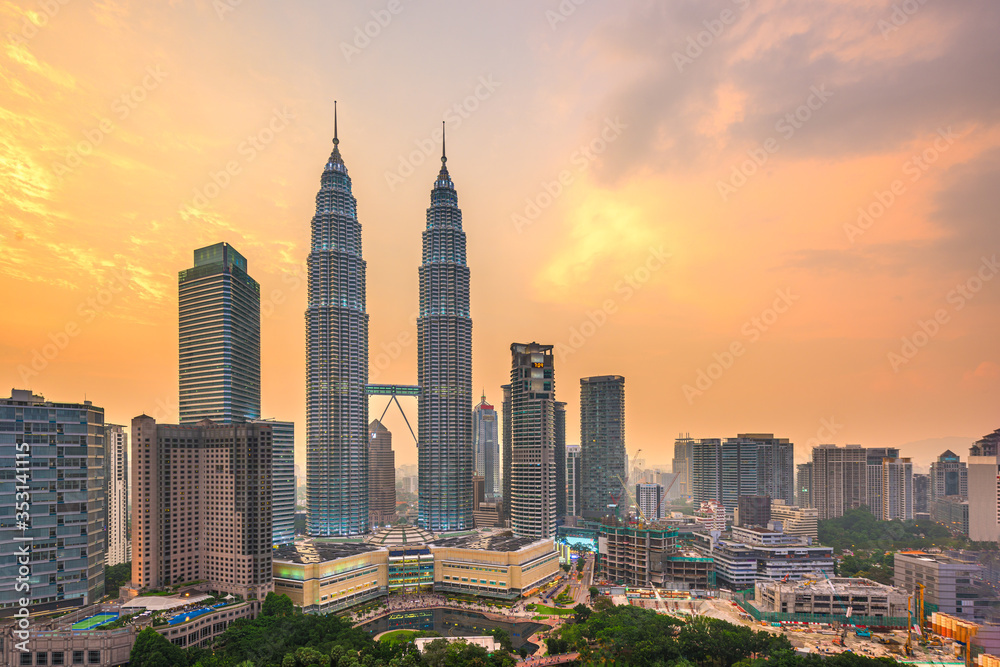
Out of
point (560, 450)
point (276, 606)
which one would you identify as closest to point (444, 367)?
point (560, 450)

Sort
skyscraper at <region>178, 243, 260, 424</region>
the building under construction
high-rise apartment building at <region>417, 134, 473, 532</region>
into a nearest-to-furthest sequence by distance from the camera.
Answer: the building under construction < skyscraper at <region>178, 243, 260, 424</region> < high-rise apartment building at <region>417, 134, 473, 532</region>

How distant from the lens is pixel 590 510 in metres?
125

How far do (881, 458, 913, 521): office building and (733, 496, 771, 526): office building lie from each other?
129 ft

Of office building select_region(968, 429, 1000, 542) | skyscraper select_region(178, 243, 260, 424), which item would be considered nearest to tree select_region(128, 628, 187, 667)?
skyscraper select_region(178, 243, 260, 424)

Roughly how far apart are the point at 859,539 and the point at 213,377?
111m

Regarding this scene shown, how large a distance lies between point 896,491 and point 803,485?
2707 cm

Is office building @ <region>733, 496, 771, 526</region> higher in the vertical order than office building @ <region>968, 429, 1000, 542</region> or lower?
lower

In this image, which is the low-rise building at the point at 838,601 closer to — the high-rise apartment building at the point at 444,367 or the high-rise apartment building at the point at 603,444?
the high-rise apartment building at the point at 444,367

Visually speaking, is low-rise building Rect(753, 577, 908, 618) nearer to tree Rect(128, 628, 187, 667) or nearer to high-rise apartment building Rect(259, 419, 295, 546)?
tree Rect(128, 628, 187, 667)

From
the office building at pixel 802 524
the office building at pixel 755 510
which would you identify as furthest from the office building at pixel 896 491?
the office building at pixel 755 510

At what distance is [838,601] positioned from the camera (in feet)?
199

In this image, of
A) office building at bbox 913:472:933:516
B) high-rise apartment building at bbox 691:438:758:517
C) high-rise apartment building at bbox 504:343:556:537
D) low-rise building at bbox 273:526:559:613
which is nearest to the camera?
low-rise building at bbox 273:526:559:613

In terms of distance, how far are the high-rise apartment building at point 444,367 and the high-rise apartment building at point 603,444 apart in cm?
3235

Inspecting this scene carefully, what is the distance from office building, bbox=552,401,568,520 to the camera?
12769 centimetres
